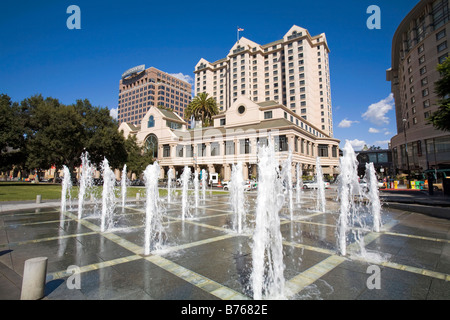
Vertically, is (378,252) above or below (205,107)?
below

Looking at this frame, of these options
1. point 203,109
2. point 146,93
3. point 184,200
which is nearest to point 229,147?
point 203,109

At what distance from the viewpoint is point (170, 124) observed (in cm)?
6025

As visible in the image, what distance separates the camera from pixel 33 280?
10.9 feet

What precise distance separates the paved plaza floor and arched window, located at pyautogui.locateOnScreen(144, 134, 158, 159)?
5268 cm

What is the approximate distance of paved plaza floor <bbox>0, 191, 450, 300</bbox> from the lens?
3.68m

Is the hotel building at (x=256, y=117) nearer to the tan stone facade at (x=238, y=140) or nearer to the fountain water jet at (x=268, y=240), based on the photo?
the tan stone facade at (x=238, y=140)

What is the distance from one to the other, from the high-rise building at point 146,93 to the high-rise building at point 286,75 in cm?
3851

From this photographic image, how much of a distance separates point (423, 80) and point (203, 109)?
164 feet

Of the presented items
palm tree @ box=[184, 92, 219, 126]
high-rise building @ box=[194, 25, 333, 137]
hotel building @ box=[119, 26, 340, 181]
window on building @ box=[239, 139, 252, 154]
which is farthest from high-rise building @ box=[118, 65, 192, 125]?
window on building @ box=[239, 139, 252, 154]

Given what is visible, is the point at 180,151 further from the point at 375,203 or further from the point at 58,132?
the point at 375,203

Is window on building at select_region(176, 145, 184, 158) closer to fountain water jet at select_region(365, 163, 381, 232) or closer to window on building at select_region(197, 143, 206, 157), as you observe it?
window on building at select_region(197, 143, 206, 157)
